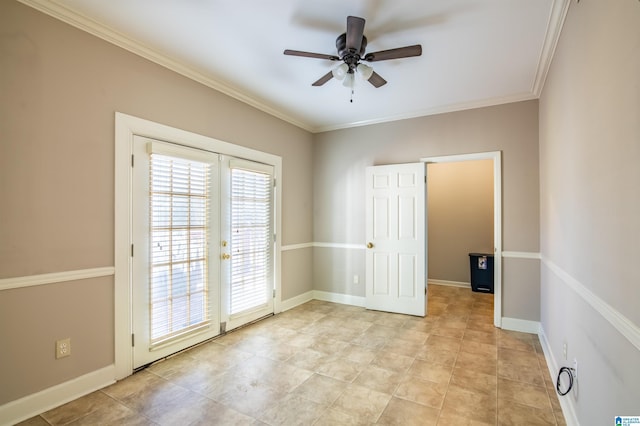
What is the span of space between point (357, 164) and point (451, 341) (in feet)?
9.11

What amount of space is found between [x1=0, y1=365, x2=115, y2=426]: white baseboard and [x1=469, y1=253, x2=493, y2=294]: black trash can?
5.57m

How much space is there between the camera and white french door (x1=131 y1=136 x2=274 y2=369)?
268cm

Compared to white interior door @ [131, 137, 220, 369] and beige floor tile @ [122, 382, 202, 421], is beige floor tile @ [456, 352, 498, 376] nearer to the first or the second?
beige floor tile @ [122, 382, 202, 421]

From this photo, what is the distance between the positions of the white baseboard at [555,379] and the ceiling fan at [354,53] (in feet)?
8.73

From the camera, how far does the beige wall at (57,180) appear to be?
1990 mm

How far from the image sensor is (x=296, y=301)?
468cm

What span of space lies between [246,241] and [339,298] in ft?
6.39

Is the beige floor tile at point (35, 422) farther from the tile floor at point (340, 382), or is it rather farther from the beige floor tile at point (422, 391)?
the beige floor tile at point (422, 391)

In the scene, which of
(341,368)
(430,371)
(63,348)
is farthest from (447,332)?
(63,348)

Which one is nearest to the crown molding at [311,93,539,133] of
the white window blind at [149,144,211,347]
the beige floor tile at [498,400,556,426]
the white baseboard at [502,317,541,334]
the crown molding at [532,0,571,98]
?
the crown molding at [532,0,571,98]

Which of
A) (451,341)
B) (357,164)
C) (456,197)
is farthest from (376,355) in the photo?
(456,197)

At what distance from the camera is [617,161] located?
1258 mm

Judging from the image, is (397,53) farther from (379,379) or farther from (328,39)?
(379,379)

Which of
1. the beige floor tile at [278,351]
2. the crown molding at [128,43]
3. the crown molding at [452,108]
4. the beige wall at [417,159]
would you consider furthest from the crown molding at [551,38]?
the beige floor tile at [278,351]
